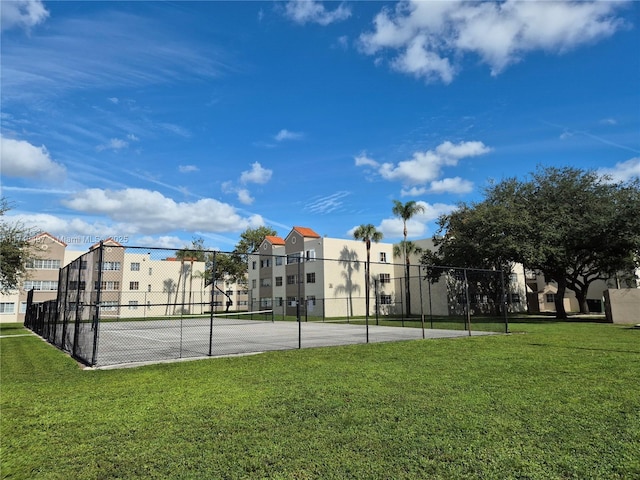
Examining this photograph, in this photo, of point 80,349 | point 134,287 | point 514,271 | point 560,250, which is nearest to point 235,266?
point 134,287

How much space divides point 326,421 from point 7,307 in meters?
52.8

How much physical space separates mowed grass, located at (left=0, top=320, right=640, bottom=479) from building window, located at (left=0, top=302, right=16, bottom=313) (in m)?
45.5

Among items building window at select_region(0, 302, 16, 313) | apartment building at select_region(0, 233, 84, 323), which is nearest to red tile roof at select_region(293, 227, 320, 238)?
apartment building at select_region(0, 233, 84, 323)

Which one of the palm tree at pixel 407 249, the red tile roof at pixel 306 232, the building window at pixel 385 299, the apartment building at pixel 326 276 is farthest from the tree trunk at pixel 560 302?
the red tile roof at pixel 306 232

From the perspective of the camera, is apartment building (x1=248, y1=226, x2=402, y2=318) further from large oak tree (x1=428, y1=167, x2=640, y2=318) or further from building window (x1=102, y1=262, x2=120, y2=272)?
building window (x1=102, y1=262, x2=120, y2=272)

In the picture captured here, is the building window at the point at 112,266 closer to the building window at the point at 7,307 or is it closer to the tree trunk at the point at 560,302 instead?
the building window at the point at 7,307

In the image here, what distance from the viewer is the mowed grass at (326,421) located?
350 centimetres

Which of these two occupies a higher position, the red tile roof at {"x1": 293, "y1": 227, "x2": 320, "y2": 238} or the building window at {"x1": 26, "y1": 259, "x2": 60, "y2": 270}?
the red tile roof at {"x1": 293, "y1": 227, "x2": 320, "y2": 238}

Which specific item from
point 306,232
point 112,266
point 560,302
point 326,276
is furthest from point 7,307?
point 560,302

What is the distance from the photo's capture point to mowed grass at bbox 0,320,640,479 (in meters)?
3.50

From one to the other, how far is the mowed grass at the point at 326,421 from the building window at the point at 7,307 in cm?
4551

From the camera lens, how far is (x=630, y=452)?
12.2 ft

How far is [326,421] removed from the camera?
4699 millimetres

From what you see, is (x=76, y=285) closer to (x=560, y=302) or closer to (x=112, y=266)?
(x=560, y=302)
